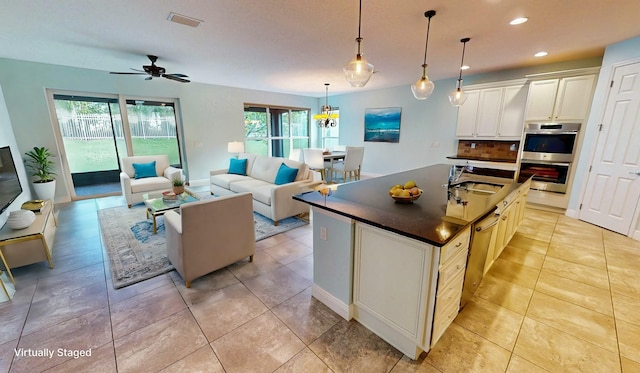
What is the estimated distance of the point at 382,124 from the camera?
6891mm

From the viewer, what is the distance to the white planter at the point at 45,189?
4096 millimetres

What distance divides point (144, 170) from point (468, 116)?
6687 mm

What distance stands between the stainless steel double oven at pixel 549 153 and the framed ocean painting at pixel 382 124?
2904mm

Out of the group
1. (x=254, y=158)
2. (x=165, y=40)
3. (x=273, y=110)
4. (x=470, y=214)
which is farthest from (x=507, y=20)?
(x=273, y=110)

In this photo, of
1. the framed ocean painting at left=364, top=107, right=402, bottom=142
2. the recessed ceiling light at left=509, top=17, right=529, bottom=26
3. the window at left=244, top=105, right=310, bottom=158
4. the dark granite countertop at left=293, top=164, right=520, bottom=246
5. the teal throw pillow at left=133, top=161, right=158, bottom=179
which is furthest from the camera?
the window at left=244, top=105, right=310, bottom=158

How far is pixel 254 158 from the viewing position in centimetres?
514

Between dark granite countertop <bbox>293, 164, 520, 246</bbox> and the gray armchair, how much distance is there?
803mm

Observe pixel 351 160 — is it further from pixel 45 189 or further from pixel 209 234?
pixel 45 189

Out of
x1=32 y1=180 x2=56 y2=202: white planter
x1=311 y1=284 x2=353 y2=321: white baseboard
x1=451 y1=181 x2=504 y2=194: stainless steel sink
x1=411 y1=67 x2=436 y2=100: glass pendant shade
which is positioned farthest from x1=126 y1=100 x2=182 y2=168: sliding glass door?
x1=451 y1=181 x2=504 y2=194: stainless steel sink

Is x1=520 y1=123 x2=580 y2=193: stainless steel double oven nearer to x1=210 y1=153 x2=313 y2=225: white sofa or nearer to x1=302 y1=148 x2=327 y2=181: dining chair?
x1=210 y1=153 x2=313 y2=225: white sofa

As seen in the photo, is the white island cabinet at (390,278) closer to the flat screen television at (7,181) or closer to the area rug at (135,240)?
the area rug at (135,240)

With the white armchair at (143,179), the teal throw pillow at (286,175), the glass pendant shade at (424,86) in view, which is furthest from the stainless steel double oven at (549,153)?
the white armchair at (143,179)

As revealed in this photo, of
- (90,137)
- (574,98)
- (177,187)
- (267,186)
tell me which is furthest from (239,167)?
(574,98)

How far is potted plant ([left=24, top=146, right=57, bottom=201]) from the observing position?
4.14 metres
